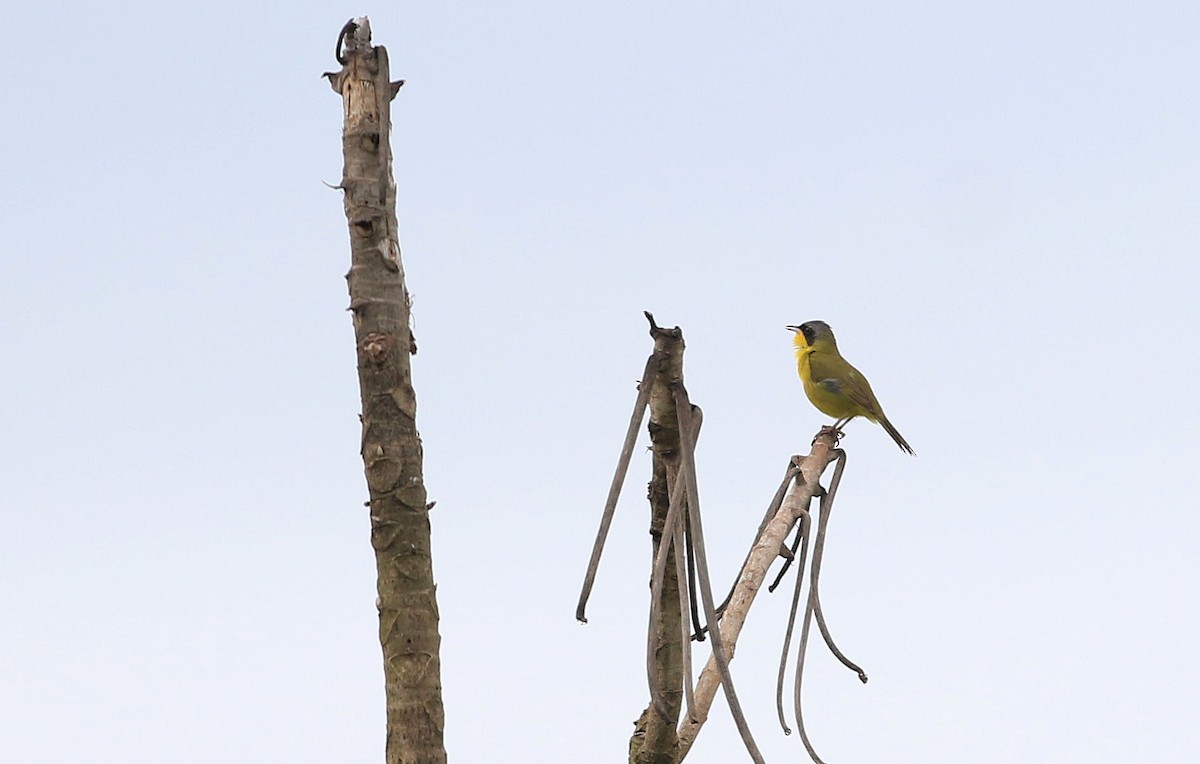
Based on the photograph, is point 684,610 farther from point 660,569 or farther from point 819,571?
point 819,571

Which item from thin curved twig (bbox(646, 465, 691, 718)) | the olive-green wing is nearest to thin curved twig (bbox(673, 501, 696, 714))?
thin curved twig (bbox(646, 465, 691, 718))

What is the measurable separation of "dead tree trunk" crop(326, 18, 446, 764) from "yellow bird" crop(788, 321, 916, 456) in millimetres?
4765

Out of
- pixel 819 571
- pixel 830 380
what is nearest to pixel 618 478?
pixel 819 571

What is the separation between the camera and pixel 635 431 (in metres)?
4.19

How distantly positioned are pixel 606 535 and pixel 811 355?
15.7ft

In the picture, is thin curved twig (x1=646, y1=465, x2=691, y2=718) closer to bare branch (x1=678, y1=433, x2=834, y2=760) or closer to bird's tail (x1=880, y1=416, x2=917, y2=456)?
bare branch (x1=678, y1=433, x2=834, y2=760)

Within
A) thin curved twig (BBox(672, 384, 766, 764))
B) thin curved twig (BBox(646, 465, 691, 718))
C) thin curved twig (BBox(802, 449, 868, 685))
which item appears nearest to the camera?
thin curved twig (BBox(672, 384, 766, 764))

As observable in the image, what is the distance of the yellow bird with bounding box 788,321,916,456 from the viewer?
27.7 ft

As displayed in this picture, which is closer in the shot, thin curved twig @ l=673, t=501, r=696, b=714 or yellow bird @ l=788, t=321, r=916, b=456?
thin curved twig @ l=673, t=501, r=696, b=714

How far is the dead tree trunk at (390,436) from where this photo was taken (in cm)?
405

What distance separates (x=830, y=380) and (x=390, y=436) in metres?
4.88

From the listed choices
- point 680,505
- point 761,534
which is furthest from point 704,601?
point 761,534

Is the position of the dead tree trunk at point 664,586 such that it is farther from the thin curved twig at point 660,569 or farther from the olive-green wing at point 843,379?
the olive-green wing at point 843,379

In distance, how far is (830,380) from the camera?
8.46 m
